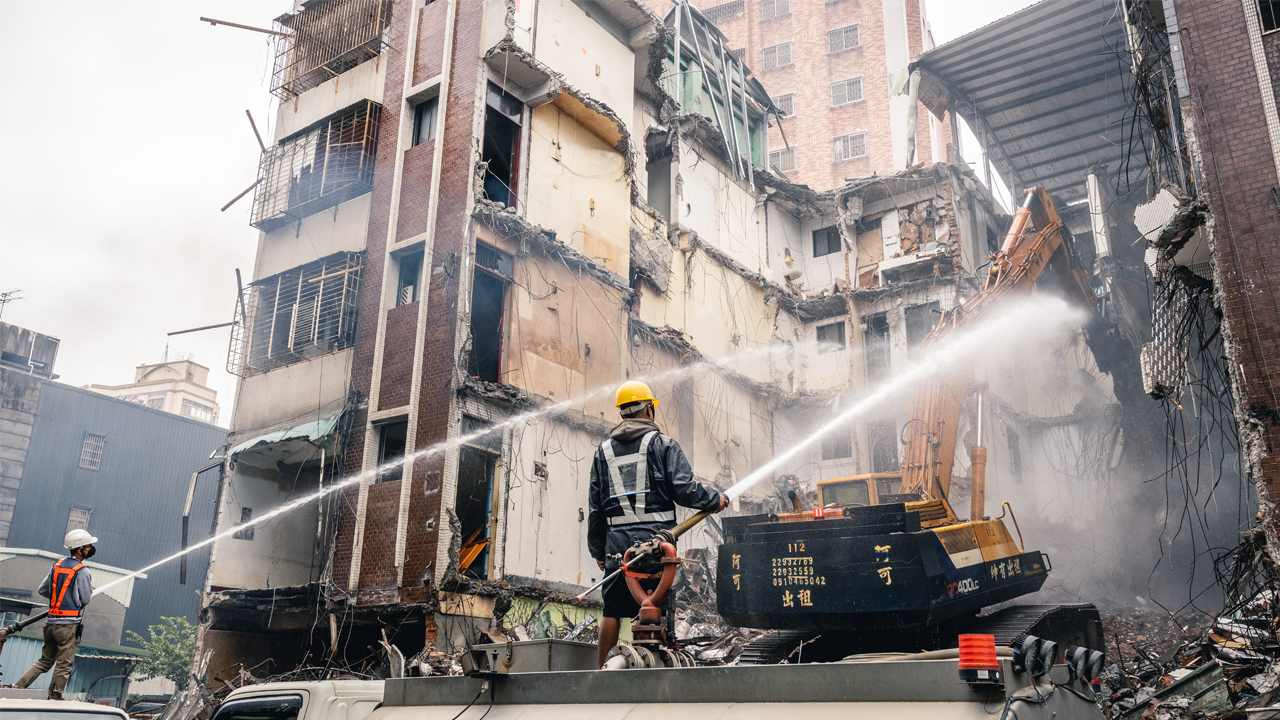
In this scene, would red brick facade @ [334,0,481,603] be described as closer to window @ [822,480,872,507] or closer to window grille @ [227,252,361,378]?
window grille @ [227,252,361,378]

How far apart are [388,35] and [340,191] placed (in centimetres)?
396

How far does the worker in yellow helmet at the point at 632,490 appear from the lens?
20.0ft

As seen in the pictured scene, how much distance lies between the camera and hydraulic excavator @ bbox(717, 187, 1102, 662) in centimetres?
1042

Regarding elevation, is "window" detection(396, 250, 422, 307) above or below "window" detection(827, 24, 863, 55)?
below

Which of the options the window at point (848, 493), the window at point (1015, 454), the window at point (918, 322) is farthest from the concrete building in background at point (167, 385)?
the window at point (848, 493)

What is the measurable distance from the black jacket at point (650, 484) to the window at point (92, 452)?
1341 inches

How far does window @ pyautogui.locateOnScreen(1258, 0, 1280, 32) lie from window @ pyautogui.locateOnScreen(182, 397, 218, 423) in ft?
209

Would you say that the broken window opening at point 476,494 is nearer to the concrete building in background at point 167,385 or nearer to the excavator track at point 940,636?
the excavator track at point 940,636

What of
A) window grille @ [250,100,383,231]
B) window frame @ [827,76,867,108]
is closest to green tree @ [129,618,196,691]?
window grille @ [250,100,383,231]

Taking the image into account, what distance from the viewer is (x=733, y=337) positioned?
26.1 meters

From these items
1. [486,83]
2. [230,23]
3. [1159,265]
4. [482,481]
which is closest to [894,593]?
[1159,265]

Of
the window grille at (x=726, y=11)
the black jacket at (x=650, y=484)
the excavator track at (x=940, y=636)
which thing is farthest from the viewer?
the window grille at (x=726, y=11)

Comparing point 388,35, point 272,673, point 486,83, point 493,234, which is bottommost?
point 272,673

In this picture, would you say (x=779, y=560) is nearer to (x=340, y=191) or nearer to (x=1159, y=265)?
(x=1159, y=265)
